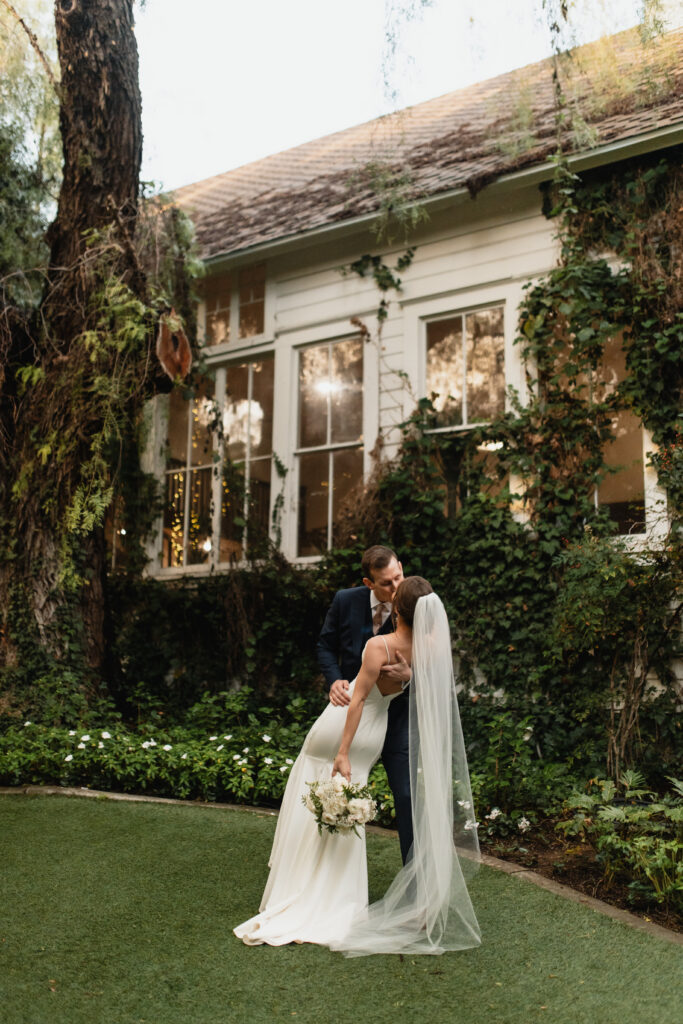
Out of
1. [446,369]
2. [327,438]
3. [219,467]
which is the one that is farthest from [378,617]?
[219,467]

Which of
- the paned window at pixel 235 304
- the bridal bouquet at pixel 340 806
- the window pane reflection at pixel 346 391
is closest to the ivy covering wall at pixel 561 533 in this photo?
the window pane reflection at pixel 346 391

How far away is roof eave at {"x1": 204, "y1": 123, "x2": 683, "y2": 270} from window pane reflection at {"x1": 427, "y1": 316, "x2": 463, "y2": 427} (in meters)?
1.16

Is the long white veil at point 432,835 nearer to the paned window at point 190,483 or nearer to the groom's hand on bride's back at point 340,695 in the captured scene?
the groom's hand on bride's back at point 340,695

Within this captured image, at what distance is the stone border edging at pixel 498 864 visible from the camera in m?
4.27

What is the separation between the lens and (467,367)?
8.86 meters

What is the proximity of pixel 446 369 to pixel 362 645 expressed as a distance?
4494 millimetres

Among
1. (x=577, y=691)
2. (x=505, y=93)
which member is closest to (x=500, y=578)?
(x=577, y=691)

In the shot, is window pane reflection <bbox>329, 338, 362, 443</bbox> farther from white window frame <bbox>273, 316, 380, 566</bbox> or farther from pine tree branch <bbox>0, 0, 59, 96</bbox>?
pine tree branch <bbox>0, 0, 59, 96</bbox>

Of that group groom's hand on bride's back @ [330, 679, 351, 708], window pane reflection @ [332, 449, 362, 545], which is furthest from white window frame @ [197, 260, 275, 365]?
groom's hand on bride's back @ [330, 679, 351, 708]

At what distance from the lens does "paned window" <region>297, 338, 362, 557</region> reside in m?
9.47

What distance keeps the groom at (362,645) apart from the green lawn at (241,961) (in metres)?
0.68

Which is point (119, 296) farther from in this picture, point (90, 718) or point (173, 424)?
point (90, 718)

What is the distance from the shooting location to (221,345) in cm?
1059

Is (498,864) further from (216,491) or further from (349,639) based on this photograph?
(216,491)
